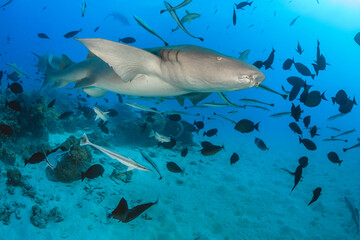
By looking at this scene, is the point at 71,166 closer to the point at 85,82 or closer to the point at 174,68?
the point at 85,82

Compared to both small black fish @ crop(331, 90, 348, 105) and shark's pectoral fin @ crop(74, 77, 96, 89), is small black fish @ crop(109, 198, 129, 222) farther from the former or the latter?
small black fish @ crop(331, 90, 348, 105)

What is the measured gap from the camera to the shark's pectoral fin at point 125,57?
6.64 feet

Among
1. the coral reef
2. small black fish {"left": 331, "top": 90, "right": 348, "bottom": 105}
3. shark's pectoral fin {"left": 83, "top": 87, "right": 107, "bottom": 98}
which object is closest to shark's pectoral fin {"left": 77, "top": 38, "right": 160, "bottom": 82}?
shark's pectoral fin {"left": 83, "top": 87, "right": 107, "bottom": 98}

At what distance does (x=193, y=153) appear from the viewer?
40.2 feet

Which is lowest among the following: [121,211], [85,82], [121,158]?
[121,211]

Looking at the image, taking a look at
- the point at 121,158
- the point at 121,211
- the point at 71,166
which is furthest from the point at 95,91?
the point at 71,166

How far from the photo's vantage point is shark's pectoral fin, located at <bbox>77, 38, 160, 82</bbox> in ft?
6.64

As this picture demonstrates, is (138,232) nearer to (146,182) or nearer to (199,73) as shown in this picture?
(146,182)

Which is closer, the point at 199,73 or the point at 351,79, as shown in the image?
the point at 199,73

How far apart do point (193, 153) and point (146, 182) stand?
18.4 ft

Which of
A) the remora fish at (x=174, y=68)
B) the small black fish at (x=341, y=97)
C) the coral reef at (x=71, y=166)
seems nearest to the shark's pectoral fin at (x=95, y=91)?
the remora fish at (x=174, y=68)

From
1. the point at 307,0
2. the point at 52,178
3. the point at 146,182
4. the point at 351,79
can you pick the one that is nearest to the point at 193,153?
the point at 146,182

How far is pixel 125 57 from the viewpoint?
2168 millimetres

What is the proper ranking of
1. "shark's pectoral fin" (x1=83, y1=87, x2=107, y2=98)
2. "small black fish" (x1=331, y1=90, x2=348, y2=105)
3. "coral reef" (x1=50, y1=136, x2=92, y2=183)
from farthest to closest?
"coral reef" (x1=50, y1=136, x2=92, y2=183) < "small black fish" (x1=331, y1=90, x2=348, y2=105) < "shark's pectoral fin" (x1=83, y1=87, x2=107, y2=98)
